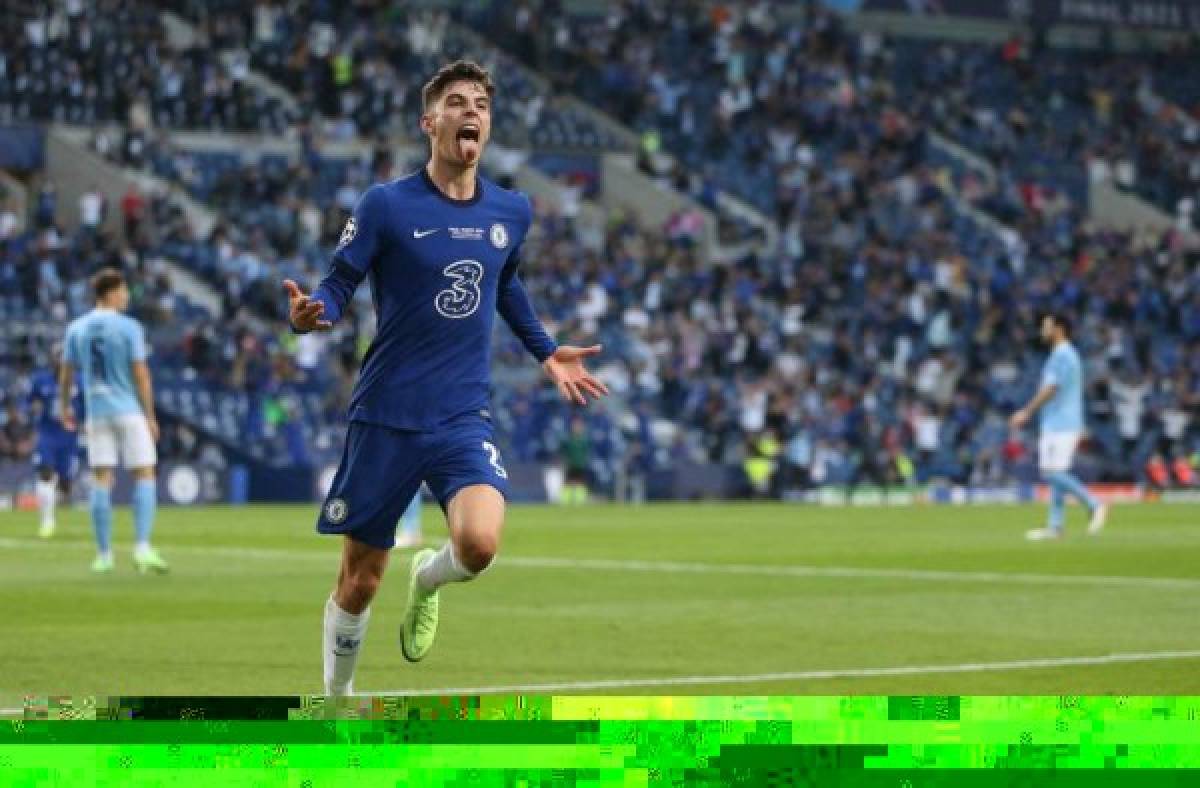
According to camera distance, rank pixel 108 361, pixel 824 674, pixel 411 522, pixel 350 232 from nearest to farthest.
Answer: pixel 350 232 < pixel 824 674 < pixel 108 361 < pixel 411 522

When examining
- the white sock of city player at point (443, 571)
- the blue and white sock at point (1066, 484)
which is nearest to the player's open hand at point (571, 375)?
the white sock of city player at point (443, 571)

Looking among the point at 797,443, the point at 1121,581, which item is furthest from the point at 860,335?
the point at 1121,581

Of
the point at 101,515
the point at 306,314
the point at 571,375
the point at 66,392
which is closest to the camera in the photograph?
the point at 306,314

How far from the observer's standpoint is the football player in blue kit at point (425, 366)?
8.68m

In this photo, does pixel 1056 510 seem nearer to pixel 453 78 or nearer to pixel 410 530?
pixel 410 530

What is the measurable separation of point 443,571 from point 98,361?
10.6m

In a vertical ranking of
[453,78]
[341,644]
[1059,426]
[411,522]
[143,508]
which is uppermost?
[1059,426]

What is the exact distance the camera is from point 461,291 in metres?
8.89

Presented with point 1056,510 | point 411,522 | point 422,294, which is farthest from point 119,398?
point 1056,510

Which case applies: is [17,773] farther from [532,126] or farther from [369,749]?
[532,126]

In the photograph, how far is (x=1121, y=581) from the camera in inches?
736

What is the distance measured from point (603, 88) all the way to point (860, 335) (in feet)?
32.5

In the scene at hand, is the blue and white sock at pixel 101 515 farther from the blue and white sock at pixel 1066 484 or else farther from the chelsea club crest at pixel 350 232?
the blue and white sock at pixel 1066 484

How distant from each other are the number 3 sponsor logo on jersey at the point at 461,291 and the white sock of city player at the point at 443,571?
87 centimetres
